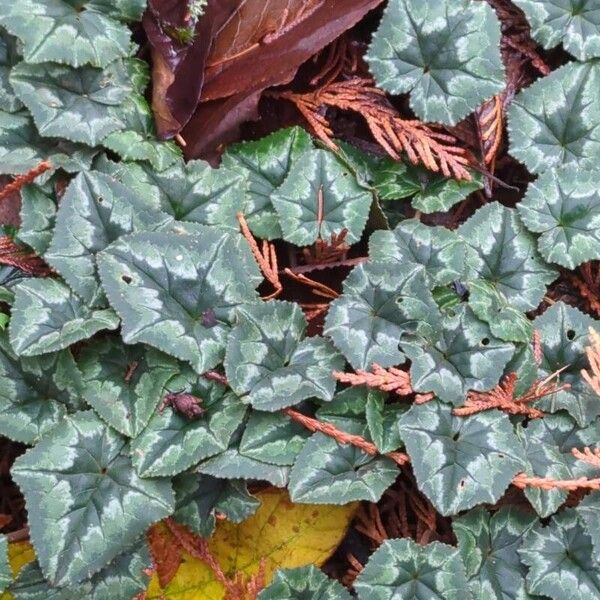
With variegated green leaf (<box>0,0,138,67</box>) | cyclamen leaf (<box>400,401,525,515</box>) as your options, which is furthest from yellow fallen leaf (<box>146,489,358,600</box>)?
variegated green leaf (<box>0,0,138,67</box>)

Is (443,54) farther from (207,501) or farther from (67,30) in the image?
(207,501)

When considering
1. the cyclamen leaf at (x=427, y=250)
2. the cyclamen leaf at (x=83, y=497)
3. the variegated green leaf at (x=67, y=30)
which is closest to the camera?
the cyclamen leaf at (x=83, y=497)

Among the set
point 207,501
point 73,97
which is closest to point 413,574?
point 207,501

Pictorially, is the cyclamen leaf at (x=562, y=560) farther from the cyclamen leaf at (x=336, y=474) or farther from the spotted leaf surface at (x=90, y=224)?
the spotted leaf surface at (x=90, y=224)

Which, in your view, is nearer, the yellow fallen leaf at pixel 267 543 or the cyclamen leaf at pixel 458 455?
the cyclamen leaf at pixel 458 455

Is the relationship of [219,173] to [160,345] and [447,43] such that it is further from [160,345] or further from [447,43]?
[447,43]

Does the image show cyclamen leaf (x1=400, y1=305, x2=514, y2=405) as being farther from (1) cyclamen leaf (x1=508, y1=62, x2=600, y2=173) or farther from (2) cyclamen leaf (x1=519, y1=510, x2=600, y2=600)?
(1) cyclamen leaf (x1=508, y1=62, x2=600, y2=173)

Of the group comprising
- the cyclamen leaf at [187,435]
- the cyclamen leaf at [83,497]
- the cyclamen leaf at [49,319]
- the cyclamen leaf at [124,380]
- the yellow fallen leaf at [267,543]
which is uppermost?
the cyclamen leaf at [49,319]

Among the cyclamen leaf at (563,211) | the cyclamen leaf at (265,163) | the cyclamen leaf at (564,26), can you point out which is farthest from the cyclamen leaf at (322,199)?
the cyclamen leaf at (564,26)
